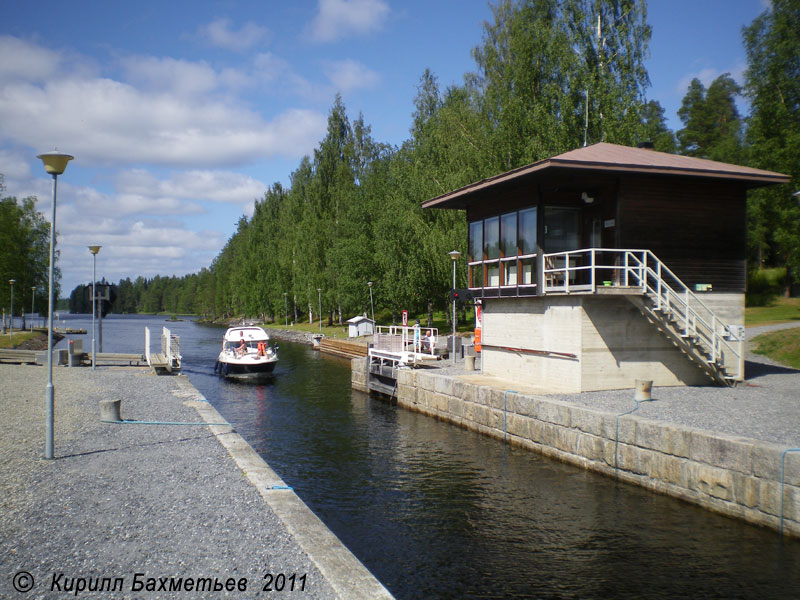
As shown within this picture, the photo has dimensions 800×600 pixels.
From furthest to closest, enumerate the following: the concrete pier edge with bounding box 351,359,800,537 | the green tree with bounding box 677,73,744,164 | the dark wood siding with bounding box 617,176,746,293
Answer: the green tree with bounding box 677,73,744,164 → the dark wood siding with bounding box 617,176,746,293 → the concrete pier edge with bounding box 351,359,800,537

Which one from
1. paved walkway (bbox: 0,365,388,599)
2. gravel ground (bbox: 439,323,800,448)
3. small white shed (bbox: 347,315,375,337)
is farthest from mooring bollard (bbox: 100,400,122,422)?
small white shed (bbox: 347,315,375,337)

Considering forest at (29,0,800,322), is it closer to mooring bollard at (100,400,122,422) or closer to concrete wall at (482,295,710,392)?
concrete wall at (482,295,710,392)

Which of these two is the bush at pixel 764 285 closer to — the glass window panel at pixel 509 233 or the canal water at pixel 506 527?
the glass window panel at pixel 509 233

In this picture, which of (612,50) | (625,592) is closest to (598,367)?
(625,592)

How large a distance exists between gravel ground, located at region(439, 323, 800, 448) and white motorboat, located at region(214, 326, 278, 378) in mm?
17837

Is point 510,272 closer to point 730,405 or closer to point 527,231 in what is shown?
point 527,231

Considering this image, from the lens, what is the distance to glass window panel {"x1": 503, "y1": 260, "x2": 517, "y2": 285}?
21014mm

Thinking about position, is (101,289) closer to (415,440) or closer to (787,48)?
(415,440)

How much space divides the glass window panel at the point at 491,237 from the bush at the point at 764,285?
34.0 metres

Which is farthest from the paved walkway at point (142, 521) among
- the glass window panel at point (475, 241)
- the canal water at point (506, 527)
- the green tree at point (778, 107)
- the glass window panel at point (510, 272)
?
the green tree at point (778, 107)

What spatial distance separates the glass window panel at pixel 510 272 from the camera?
21.0 metres

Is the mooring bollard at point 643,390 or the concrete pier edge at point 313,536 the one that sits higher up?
the mooring bollard at point 643,390

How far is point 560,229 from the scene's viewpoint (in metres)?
19.8

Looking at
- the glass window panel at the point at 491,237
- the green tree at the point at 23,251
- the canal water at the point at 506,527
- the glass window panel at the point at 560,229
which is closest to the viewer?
the canal water at the point at 506,527
